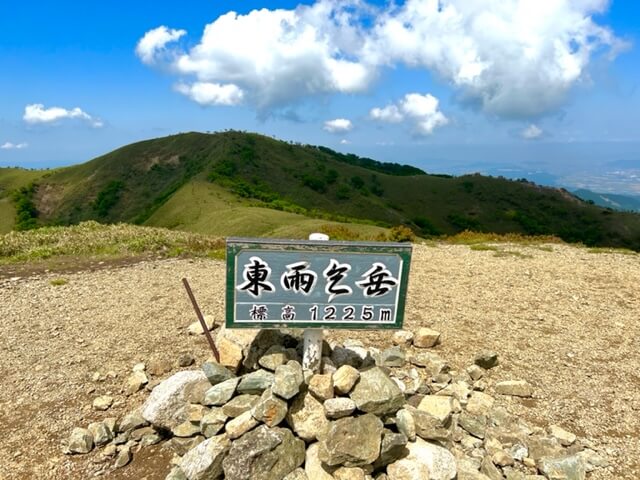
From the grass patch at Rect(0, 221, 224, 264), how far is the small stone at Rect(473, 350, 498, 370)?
38.0ft

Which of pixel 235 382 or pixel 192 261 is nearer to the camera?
pixel 235 382

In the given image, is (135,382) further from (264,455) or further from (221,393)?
(264,455)

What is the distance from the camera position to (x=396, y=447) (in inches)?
190

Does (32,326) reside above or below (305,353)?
below

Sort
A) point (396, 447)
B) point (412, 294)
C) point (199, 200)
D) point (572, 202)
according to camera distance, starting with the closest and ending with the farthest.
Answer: point (396, 447)
point (412, 294)
point (199, 200)
point (572, 202)

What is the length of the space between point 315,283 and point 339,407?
1456 mm

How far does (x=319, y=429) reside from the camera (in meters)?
4.96

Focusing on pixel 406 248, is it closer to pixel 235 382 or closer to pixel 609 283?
pixel 235 382

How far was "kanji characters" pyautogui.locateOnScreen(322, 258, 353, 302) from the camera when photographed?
5.34m

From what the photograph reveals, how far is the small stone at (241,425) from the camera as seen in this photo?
16.1ft

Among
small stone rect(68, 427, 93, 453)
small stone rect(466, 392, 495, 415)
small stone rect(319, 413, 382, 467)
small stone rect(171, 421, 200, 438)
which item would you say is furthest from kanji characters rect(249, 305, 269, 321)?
small stone rect(466, 392, 495, 415)

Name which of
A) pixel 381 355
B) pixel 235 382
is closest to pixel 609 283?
pixel 381 355

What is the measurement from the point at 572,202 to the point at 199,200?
269 ft

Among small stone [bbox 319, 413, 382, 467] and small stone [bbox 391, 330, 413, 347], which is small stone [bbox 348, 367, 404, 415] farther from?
small stone [bbox 391, 330, 413, 347]
